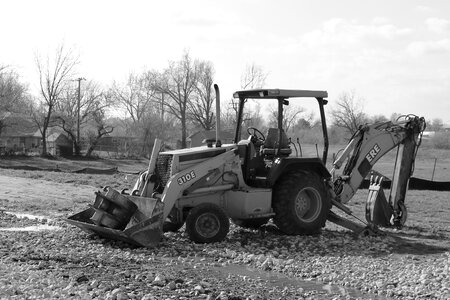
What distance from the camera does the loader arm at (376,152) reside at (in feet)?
41.0

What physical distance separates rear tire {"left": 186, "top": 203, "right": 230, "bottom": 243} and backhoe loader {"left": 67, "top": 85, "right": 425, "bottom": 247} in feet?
0.06

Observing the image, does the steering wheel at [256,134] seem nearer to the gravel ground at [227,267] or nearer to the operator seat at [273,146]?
the operator seat at [273,146]

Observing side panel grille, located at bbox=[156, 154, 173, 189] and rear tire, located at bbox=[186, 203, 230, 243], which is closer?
rear tire, located at bbox=[186, 203, 230, 243]

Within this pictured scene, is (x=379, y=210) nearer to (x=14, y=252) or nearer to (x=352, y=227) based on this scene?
(x=352, y=227)

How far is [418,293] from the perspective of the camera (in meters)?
7.09

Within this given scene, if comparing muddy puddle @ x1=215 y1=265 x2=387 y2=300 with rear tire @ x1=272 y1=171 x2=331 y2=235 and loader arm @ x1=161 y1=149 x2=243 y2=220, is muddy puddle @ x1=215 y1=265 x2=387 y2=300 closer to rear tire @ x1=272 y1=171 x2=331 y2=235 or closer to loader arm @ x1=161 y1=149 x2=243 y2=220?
loader arm @ x1=161 y1=149 x2=243 y2=220

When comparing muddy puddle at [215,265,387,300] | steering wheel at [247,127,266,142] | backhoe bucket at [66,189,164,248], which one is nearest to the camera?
muddy puddle at [215,265,387,300]

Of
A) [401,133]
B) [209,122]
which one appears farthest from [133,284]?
[209,122]

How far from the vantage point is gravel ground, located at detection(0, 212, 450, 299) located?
7004 millimetres

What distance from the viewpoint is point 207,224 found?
34.1ft

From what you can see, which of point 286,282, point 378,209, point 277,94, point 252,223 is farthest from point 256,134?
point 286,282

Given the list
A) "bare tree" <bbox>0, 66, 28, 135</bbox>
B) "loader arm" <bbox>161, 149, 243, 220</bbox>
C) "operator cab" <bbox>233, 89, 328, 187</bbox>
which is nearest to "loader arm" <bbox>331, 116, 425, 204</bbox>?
"operator cab" <bbox>233, 89, 328, 187</bbox>

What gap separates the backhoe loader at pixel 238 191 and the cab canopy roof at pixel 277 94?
0.02m

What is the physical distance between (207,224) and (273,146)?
213cm
